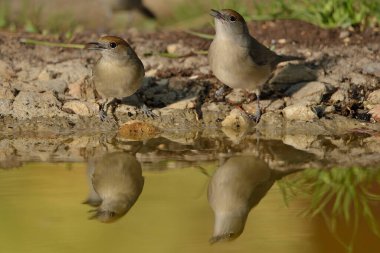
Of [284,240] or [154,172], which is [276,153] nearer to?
[154,172]

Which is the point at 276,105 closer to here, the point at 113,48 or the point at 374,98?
the point at 374,98

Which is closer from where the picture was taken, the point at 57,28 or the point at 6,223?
the point at 6,223

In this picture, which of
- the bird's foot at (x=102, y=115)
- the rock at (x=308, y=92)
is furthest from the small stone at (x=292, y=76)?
the bird's foot at (x=102, y=115)

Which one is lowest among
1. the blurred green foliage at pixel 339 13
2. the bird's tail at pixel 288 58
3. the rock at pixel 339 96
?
the rock at pixel 339 96

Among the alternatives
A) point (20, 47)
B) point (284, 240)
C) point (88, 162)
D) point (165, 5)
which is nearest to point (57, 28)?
point (20, 47)

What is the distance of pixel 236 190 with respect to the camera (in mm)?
5359

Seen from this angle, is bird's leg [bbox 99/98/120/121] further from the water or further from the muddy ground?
the water

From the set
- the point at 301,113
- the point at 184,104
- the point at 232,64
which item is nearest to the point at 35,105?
the point at 184,104

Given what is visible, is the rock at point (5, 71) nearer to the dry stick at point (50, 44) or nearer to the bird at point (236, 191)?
the dry stick at point (50, 44)

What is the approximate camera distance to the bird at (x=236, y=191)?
4652 mm

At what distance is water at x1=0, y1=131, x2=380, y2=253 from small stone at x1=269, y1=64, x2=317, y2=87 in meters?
1.20

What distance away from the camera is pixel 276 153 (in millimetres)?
6297

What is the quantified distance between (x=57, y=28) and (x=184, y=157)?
4.09 meters

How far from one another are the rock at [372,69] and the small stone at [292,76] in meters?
0.45
